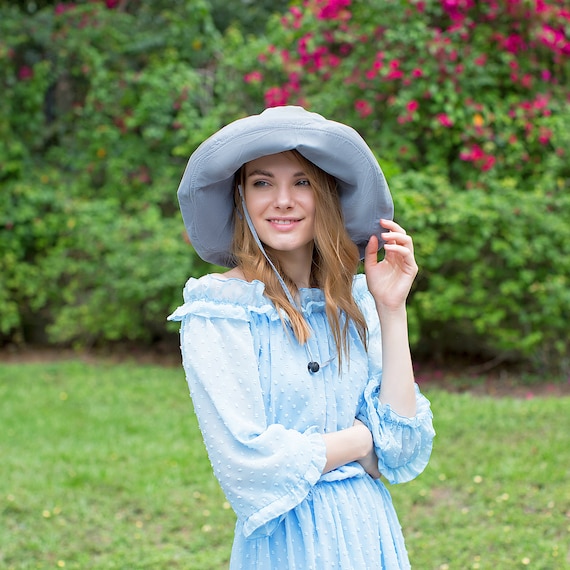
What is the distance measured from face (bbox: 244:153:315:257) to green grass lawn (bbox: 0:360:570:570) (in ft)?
7.16

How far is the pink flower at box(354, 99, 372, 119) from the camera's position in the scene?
6.12m

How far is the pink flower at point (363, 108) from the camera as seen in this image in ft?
20.1

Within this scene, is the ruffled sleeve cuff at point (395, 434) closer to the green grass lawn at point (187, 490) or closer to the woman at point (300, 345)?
the woman at point (300, 345)

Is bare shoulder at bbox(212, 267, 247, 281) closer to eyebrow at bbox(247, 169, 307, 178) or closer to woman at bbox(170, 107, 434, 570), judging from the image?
woman at bbox(170, 107, 434, 570)

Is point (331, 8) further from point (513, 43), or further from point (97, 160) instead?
point (97, 160)

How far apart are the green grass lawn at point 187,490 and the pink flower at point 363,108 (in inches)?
82.9

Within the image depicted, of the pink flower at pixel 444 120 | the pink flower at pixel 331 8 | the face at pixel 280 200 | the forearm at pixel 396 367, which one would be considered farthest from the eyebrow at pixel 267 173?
the pink flower at pixel 331 8

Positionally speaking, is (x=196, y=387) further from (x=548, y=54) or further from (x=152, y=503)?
(x=548, y=54)

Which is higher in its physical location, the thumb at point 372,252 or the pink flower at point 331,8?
the pink flower at point 331,8

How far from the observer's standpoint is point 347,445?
1.69m

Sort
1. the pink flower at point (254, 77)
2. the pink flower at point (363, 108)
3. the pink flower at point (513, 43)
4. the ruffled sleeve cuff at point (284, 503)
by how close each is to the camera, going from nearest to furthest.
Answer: the ruffled sleeve cuff at point (284, 503) < the pink flower at point (513, 43) < the pink flower at point (363, 108) < the pink flower at point (254, 77)

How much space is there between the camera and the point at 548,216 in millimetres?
5645

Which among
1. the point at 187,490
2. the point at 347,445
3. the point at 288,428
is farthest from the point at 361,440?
the point at 187,490

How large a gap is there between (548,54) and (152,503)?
437 cm
